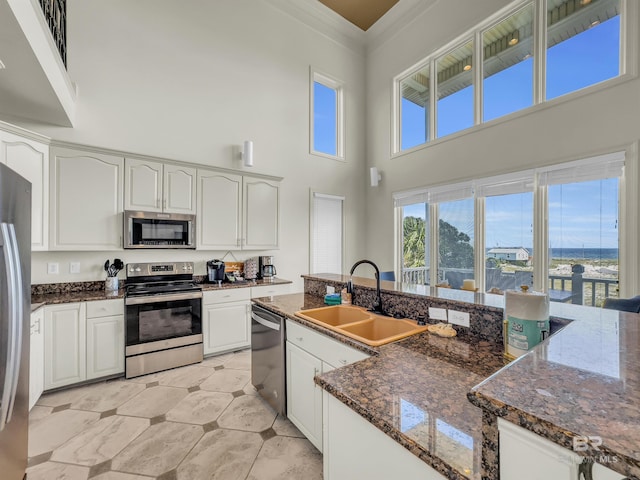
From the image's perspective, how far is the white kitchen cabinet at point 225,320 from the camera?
3.29 metres

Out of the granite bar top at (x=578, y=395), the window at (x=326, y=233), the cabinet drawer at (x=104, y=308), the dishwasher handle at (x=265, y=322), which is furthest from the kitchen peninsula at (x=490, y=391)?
the window at (x=326, y=233)

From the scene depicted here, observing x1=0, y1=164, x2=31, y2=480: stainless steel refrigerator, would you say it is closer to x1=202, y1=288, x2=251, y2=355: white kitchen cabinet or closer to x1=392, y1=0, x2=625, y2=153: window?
x1=202, y1=288, x2=251, y2=355: white kitchen cabinet

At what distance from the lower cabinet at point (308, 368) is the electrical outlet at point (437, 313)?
0.58 meters

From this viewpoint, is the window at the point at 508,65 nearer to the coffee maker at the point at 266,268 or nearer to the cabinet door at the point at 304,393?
the coffee maker at the point at 266,268

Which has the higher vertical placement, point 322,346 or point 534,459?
point 534,459

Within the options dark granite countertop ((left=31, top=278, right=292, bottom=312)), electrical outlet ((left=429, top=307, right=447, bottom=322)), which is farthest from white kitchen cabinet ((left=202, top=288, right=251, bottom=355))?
electrical outlet ((left=429, top=307, right=447, bottom=322))

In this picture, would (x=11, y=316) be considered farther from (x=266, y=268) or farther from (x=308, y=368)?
(x=266, y=268)

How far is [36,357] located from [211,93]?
3.48 m

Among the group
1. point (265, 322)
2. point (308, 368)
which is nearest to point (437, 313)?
point (308, 368)

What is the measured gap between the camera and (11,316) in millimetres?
1311

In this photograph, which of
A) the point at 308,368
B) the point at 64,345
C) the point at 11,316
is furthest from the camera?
the point at 64,345

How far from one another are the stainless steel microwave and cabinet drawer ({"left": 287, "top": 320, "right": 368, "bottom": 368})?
2.12 m

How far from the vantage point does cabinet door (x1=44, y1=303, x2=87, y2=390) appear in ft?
8.22

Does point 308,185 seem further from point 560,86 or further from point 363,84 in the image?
point 560,86
